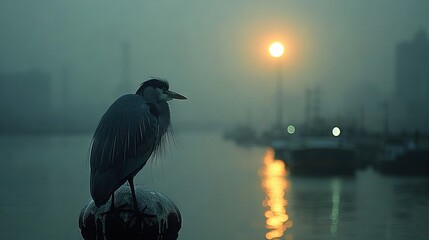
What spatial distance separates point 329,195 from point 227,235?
18011 millimetres

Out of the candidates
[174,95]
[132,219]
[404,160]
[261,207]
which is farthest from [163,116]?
[404,160]

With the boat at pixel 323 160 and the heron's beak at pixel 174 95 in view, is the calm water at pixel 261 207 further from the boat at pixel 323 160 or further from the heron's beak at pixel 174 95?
the boat at pixel 323 160

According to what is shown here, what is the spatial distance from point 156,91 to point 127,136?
67cm

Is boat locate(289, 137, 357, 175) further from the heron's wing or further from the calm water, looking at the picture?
the heron's wing

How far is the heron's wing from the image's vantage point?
704 cm

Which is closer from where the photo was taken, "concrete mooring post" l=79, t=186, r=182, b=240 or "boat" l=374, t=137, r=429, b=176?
"concrete mooring post" l=79, t=186, r=182, b=240

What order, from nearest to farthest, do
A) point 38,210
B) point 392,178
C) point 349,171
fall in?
point 38,210, point 392,178, point 349,171

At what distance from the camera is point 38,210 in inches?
1292

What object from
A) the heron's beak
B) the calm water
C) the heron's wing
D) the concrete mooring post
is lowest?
the calm water

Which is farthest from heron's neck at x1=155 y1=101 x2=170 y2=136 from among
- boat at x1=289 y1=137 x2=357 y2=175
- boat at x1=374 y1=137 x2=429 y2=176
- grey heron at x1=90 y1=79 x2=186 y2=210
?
boat at x1=374 y1=137 x2=429 y2=176

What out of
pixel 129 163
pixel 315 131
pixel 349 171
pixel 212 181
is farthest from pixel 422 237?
pixel 315 131

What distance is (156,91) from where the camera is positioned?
7570 mm

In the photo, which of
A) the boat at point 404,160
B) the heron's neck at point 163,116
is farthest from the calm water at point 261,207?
the boat at point 404,160

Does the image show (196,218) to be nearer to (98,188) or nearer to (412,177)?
(98,188)
